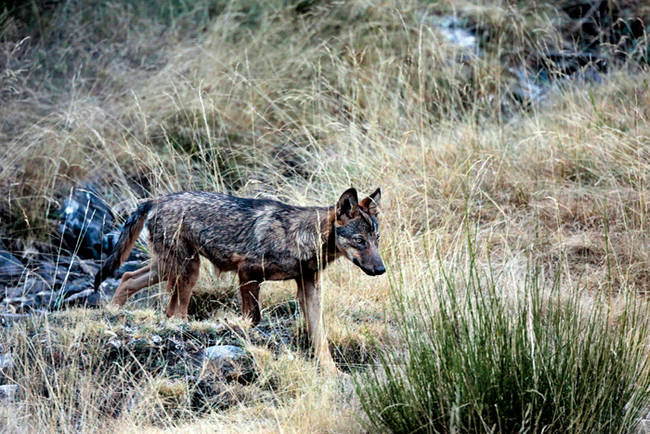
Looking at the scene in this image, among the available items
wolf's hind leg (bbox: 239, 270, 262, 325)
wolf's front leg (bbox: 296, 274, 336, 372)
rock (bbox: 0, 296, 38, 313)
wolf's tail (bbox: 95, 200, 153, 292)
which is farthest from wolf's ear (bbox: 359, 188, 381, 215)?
rock (bbox: 0, 296, 38, 313)

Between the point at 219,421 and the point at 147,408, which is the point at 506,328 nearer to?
the point at 219,421

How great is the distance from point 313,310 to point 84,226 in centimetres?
349

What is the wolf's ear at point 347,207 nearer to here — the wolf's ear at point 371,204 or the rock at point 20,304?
the wolf's ear at point 371,204

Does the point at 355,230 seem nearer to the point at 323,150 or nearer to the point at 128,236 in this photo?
the point at 128,236

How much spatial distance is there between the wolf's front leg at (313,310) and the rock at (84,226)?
305cm

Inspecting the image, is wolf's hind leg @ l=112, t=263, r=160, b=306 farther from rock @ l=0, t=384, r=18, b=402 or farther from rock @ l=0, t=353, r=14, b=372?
rock @ l=0, t=384, r=18, b=402

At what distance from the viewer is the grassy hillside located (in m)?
4.92

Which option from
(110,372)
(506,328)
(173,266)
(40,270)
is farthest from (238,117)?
(506,328)

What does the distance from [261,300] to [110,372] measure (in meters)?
1.84

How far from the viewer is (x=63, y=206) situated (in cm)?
825

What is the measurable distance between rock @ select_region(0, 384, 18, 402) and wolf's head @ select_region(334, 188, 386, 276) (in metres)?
2.27

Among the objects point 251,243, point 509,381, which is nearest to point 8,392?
point 251,243

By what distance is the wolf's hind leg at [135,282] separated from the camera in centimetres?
623

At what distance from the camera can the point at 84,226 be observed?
26.9ft
